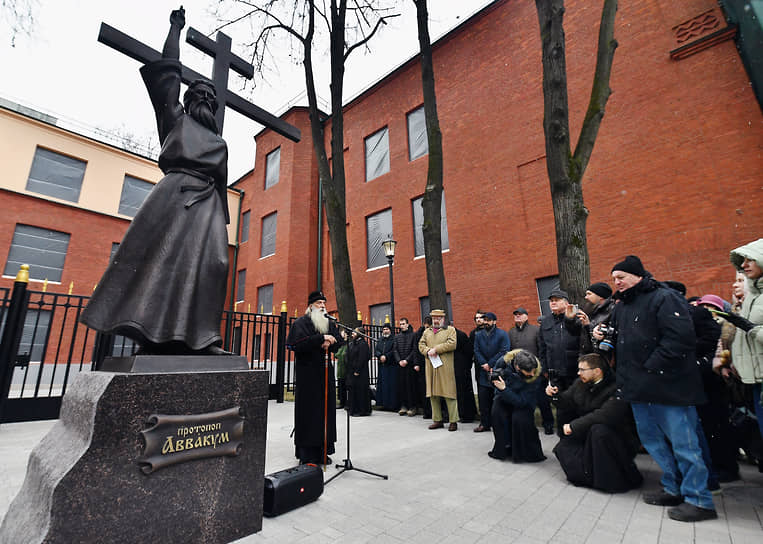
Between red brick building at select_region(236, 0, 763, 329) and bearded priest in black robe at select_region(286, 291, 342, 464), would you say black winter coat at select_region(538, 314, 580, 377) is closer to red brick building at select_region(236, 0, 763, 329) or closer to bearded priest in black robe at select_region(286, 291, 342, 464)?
bearded priest in black robe at select_region(286, 291, 342, 464)

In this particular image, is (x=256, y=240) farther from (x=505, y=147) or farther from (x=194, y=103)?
(x=194, y=103)

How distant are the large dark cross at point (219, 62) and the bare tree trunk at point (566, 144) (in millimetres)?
4699

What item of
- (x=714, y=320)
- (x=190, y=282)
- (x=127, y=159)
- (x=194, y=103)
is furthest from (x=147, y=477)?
(x=127, y=159)

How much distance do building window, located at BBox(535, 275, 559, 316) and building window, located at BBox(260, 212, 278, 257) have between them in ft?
46.9

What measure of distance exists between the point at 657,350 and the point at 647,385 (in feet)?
1.05

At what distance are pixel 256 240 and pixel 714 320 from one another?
21.2 m

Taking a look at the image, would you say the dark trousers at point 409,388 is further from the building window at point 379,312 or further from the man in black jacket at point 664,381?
the building window at point 379,312

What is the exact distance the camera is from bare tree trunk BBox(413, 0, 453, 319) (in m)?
8.57

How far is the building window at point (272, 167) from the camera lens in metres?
21.8

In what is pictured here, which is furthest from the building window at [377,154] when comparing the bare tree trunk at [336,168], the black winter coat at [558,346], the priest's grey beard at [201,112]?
the priest's grey beard at [201,112]

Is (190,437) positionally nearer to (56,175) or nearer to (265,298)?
(265,298)

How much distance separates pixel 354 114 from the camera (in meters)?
18.9

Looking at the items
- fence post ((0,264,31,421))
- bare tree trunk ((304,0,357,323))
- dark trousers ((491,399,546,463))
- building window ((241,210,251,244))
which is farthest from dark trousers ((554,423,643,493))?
building window ((241,210,251,244))

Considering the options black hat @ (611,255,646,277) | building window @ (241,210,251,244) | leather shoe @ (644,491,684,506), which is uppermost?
building window @ (241,210,251,244)
